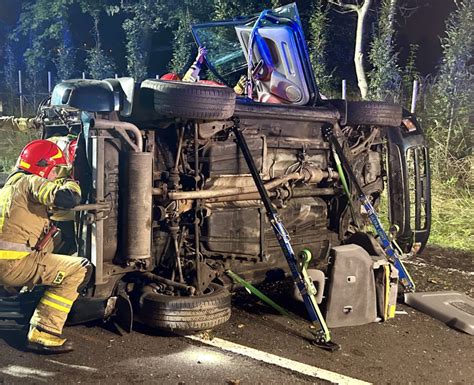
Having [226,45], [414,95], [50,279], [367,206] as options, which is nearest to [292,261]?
[367,206]

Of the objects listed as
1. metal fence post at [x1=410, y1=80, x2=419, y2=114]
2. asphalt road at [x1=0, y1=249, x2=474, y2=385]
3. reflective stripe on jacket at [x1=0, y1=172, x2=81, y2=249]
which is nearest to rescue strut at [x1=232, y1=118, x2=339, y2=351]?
asphalt road at [x1=0, y1=249, x2=474, y2=385]

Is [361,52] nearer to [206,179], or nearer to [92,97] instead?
[206,179]

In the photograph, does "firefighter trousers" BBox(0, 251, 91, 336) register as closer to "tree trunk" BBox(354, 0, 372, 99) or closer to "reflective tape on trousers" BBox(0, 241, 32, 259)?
"reflective tape on trousers" BBox(0, 241, 32, 259)

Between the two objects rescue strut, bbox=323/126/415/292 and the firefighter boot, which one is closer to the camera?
the firefighter boot

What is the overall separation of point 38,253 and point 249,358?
1.57 metres

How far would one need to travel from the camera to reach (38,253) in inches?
147

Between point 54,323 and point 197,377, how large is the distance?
103 cm

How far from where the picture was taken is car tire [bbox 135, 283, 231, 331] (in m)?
3.79

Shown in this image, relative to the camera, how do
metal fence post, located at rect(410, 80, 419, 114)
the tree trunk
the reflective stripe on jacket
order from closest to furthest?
1. the reflective stripe on jacket
2. metal fence post, located at rect(410, 80, 419, 114)
3. the tree trunk

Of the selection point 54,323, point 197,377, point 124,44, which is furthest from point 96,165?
point 124,44

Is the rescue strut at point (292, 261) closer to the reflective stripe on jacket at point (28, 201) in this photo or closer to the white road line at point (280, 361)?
the white road line at point (280, 361)

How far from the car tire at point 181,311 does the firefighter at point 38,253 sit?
0.46 meters

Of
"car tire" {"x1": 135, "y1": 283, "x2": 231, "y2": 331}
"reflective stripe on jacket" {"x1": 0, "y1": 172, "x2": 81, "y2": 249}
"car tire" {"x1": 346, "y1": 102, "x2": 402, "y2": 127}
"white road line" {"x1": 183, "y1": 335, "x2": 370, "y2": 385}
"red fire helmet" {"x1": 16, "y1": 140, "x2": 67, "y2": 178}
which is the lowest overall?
"white road line" {"x1": 183, "y1": 335, "x2": 370, "y2": 385}

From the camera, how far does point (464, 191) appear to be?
919 centimetres
